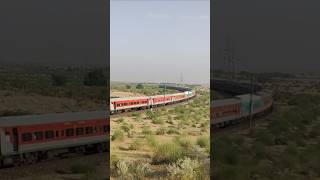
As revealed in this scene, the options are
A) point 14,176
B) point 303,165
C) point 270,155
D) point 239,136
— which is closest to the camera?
point 14,176

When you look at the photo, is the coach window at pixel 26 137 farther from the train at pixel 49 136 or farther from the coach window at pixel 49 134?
the coach window at pixel 49 134

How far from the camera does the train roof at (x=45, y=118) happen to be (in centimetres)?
1523

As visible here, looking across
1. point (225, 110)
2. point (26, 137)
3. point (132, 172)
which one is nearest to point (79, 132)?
point (26, 137)

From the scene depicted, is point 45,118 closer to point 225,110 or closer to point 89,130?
point 89,130

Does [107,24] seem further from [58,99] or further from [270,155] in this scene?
[58,99]

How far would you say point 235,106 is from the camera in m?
24.2

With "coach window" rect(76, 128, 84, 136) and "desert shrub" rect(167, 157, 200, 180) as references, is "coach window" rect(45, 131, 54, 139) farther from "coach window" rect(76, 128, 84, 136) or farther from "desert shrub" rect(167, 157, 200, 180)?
"desert shrub" rect(167, 157, 200, 180)

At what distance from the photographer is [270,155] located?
1989 cm

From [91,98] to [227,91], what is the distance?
15357 millimetres

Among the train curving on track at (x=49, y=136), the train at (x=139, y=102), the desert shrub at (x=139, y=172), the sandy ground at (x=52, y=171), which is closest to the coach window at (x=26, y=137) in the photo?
the train curving on track at (x=49, y=136)

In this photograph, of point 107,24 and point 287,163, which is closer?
point 107,24

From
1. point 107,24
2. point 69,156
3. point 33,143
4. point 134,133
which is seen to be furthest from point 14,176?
point 134,133

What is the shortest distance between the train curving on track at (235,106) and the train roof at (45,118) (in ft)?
15.0

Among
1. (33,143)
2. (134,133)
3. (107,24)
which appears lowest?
(134,133)
